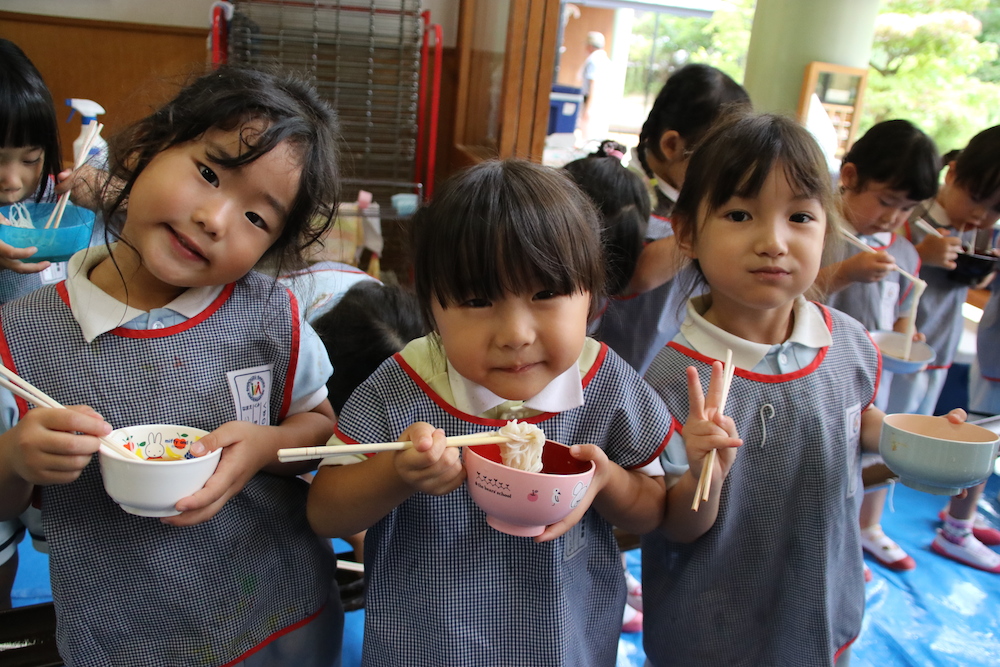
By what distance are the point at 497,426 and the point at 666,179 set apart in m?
1.13

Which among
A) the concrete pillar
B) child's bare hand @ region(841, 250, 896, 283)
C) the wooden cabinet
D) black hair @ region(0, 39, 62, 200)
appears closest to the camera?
black hair @ region(0, 39, 62, 200)

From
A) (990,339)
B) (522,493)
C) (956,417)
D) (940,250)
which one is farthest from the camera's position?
(990,339)

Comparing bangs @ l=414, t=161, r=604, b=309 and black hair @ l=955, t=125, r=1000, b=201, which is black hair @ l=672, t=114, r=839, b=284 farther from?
black hair @ l=955, t=125, r=1000, b=201

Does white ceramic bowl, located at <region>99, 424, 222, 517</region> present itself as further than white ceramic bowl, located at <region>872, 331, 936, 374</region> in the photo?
No

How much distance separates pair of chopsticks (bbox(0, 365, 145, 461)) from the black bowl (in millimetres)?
2186

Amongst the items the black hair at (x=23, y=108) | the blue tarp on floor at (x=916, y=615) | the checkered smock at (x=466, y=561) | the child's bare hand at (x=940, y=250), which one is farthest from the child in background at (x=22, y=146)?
the child's bare hand at (x=940, y=250)

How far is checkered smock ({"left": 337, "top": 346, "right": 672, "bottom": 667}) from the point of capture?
91 centimetres

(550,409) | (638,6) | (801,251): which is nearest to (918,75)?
(638,6)

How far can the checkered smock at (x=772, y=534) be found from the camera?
1106 mm

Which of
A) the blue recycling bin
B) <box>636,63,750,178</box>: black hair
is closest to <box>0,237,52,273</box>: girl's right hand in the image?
<box>636,63,750,178</box>: black hair

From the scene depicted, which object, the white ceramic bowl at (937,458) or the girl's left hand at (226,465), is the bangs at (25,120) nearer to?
the girl's left hand at (226,465)

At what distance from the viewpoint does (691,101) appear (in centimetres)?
175

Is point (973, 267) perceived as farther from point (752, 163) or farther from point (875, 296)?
point (752, 163)

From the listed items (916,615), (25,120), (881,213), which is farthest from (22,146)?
(916,615)
